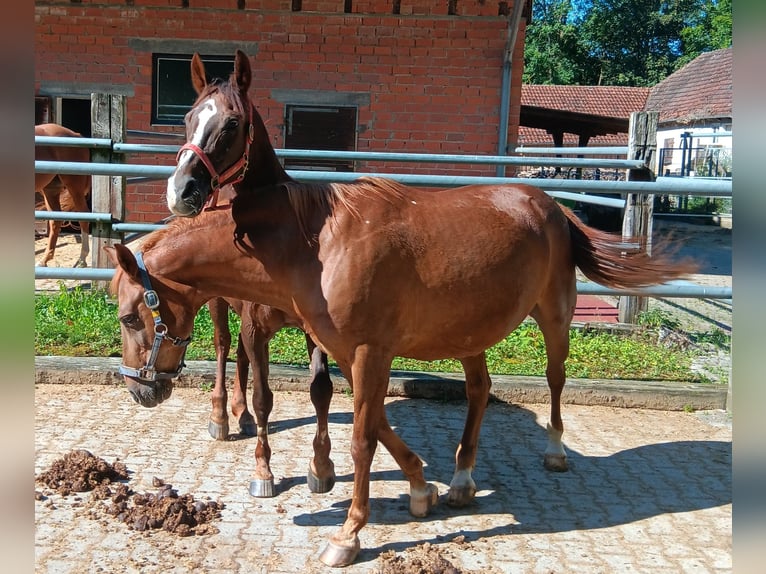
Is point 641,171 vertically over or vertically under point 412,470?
over

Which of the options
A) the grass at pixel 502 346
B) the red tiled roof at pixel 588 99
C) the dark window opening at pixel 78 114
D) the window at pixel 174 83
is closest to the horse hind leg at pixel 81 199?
the window at pixel 174 83

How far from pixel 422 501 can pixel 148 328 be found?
1721 mm

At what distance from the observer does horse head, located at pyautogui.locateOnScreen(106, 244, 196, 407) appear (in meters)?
3.38

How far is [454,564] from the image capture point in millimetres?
3346

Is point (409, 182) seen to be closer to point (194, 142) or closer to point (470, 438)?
point (470, 438)

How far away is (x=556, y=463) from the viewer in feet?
14.9

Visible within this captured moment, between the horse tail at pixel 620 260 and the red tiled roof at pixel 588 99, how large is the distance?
117 ft

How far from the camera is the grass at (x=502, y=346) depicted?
246 inches

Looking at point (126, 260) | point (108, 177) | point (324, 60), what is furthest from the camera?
point (324, 60)

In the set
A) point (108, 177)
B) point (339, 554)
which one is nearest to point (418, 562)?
point (339, 554)

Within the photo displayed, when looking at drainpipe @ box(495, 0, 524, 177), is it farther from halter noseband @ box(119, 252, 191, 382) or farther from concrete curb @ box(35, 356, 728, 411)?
halter noseband @ box(119, 252, 191, 382)

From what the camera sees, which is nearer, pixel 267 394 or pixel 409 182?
pixel 267 394

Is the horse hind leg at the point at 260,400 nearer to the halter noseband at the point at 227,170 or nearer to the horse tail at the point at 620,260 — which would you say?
the halter noseband at the point at 227,170

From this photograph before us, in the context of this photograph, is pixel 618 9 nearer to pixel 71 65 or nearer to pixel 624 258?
pixel 71 65
